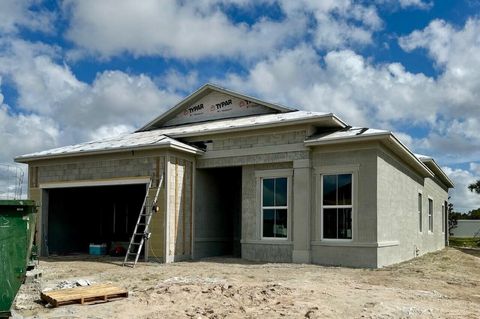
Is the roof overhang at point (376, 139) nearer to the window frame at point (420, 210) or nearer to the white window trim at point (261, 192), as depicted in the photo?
the white window trim at point (261, 192)

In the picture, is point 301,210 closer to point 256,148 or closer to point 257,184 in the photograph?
point 257,184

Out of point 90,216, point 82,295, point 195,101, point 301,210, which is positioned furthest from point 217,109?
point 82,295

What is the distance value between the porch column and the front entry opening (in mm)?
3504

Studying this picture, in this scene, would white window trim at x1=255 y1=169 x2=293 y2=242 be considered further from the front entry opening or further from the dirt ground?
the front entry opening

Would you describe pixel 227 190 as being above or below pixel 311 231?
above

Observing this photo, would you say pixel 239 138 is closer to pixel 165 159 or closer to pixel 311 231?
pixel 165 159

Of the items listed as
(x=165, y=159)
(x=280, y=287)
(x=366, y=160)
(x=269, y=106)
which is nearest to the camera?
(x=280, y=287)

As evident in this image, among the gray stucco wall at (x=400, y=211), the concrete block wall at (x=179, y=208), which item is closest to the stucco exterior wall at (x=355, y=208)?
the gray stucco wall at (x=400, y=211)

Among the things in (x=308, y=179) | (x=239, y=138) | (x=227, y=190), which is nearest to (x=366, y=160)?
(x=308, y=179)

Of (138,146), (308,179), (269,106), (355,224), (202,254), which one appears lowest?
(202,254)

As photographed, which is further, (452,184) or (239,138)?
(452,184)

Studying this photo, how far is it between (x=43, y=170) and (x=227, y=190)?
7.43 metres

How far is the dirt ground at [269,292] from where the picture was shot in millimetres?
8742

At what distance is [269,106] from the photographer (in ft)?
65.5
